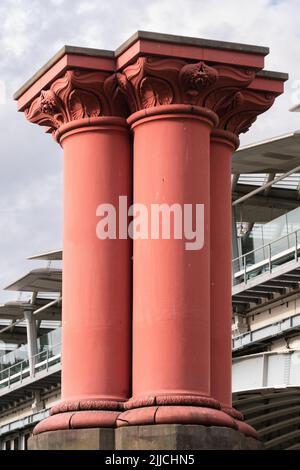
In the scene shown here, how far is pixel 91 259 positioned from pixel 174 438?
7.43ft

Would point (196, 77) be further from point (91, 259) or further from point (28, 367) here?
point (28, 367)

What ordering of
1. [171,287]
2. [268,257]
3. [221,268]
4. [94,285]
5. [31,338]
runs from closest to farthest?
1. [171,287]
2. [94,285]
3. [221,268]
4. [268,257]
5. [31,338]

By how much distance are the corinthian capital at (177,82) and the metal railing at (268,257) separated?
34.3 meters

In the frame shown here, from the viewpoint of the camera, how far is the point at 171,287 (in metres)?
14.3

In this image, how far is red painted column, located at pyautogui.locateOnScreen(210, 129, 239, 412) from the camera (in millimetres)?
14922

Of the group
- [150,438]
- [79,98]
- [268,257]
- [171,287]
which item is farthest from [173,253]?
[268,257]

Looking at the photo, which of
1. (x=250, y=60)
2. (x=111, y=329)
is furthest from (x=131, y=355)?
(x=250, y=60)

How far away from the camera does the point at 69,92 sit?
1499 centimetres

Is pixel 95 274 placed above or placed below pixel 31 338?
below

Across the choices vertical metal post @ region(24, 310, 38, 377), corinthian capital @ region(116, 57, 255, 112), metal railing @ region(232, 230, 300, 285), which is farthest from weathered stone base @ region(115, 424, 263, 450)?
vertical metal post @ region(24, 310, 38, 377)

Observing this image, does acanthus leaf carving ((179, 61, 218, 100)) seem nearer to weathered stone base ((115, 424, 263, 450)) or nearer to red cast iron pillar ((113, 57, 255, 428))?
red cast iron pillar ((113, 57, 255, 428))

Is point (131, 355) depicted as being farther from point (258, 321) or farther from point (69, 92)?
point (258, 321)

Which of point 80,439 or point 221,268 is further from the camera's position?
point 221,268

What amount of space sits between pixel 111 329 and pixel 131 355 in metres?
0.35
